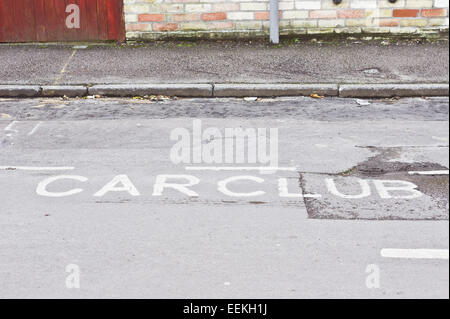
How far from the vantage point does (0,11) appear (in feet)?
40.1

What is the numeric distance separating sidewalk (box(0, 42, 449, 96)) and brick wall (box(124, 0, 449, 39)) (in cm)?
37

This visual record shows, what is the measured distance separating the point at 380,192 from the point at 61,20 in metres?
7.93

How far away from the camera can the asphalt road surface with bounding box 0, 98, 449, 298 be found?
445cm

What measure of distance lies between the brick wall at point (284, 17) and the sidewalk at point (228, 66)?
1.22ft

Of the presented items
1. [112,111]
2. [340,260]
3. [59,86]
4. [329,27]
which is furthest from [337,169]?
[329,27]

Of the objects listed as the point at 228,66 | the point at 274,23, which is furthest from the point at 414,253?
the point at 274,23

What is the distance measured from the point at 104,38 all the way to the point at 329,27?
3.87m

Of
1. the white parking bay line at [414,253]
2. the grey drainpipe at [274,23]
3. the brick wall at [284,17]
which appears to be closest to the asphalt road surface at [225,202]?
the white parking bay line at [414,253]

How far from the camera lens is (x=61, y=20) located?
39.9ft

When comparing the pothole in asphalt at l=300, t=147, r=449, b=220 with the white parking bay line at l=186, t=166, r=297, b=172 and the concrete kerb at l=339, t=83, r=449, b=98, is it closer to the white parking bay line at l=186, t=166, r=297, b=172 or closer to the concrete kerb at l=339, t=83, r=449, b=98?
the white parking bay line at l=186, t=166, r=297, b=172

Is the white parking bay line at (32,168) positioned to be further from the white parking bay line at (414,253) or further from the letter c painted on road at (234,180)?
the white parking bay line at (414,253)

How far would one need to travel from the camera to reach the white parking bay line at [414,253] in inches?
183

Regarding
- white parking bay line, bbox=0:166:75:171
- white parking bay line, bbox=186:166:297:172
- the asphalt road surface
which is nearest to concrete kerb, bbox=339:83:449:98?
the asphalt road surface

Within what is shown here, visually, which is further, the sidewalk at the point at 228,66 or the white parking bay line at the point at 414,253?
the sidewalk at the point at 228,66
